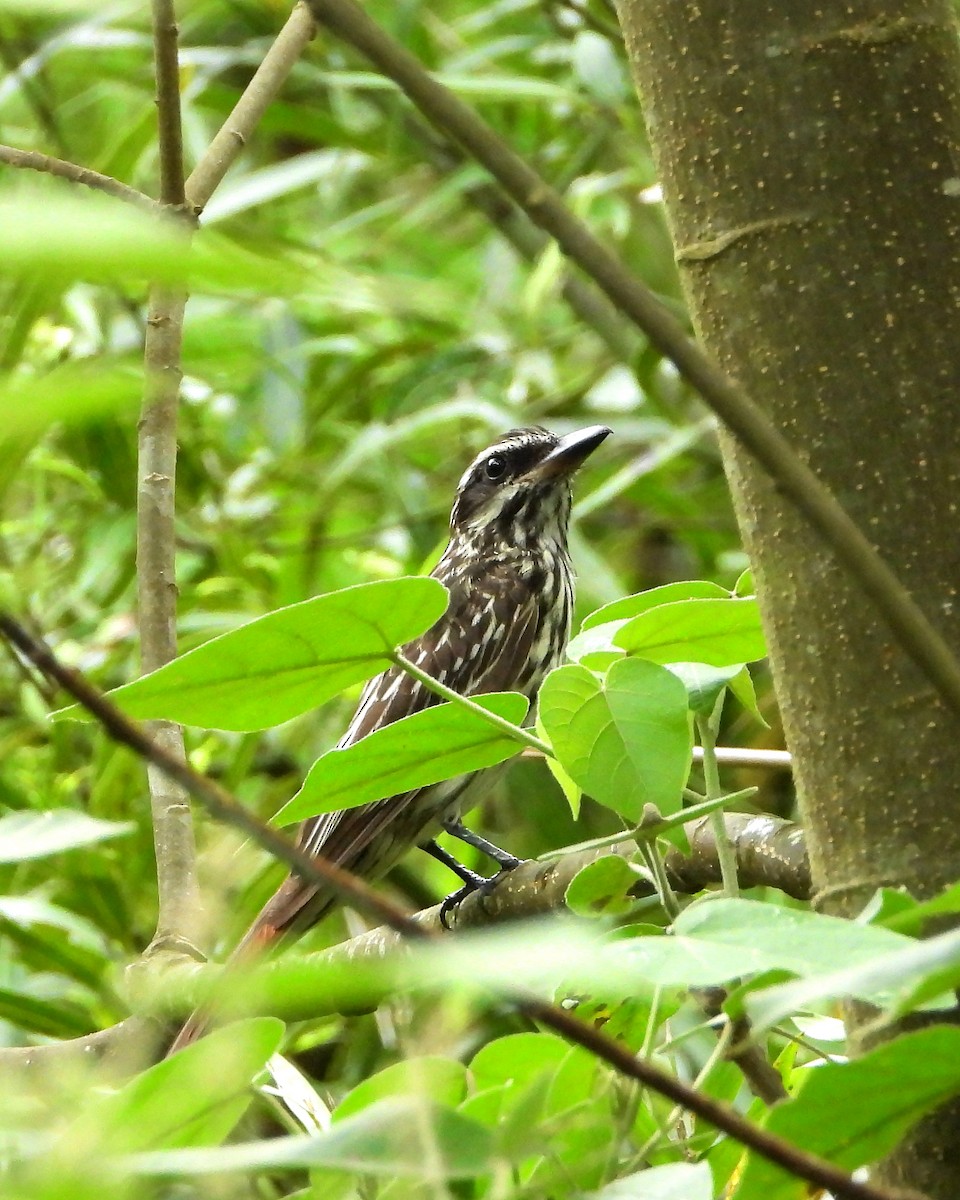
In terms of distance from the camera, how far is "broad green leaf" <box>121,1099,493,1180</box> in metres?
0.67

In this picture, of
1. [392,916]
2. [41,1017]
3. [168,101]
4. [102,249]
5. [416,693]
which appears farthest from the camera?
[416,693]

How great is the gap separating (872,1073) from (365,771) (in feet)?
1.56

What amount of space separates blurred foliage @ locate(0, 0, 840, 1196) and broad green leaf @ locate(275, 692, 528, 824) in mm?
1518

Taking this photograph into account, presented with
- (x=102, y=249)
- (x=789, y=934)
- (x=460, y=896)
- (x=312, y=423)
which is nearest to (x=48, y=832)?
(x=789, y=934)

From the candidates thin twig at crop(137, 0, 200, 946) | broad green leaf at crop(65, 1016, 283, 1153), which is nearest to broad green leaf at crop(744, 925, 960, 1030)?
broad green leaf at crop(65, 1016, 283, 1153)

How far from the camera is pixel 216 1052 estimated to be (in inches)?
30.4

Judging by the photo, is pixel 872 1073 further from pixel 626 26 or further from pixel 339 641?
pixel 626 26

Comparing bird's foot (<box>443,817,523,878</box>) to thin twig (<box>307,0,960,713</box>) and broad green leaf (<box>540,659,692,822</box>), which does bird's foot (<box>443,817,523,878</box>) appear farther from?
thin twig (<box>307,0,960,713</box>)

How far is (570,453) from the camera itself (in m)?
4.00

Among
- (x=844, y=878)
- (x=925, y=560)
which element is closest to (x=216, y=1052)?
(x=844, y=878)

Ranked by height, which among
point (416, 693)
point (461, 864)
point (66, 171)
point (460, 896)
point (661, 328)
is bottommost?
point (461, 864)

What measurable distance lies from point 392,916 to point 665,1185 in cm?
35

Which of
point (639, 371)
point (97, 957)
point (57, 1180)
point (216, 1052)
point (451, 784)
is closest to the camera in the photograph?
point (57, 1180)

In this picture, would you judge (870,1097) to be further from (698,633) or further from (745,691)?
(745,691)
